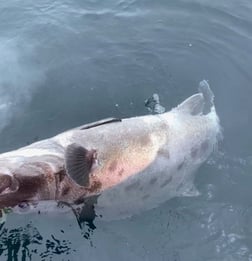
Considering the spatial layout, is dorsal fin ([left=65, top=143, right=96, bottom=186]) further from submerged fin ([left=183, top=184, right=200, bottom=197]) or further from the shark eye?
submerged fin ([left=183, top=184, right=200, bottom=197])

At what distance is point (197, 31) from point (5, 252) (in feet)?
21.6

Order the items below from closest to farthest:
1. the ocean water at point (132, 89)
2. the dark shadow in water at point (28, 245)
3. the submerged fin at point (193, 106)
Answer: the dark shadow in water at point (28, 245) → the ocean water at point (132, 89) → the submerged fin at point (193, 106)

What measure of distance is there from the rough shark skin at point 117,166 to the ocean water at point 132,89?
0.38 meters

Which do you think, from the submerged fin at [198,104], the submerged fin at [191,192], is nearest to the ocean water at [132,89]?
the submerged fin at [191,192]

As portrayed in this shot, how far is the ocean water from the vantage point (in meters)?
6.87

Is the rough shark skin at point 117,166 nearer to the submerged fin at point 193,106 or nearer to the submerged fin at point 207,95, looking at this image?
the submerged fin at point 193,106

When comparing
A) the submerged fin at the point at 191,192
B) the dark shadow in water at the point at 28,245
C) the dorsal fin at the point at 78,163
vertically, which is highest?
the dorsal fin at the point at 78,163

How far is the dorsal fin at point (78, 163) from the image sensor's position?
210 inches

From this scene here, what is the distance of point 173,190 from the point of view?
724 cm

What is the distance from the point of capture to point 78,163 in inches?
212

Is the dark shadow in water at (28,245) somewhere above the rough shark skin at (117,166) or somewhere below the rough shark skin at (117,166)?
below

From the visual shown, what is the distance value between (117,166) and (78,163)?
34.6 inches

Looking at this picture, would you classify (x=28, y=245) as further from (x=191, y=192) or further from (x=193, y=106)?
(x=193, y=106)

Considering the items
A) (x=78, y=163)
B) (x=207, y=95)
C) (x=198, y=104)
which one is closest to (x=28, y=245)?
(x=78, y=163)
